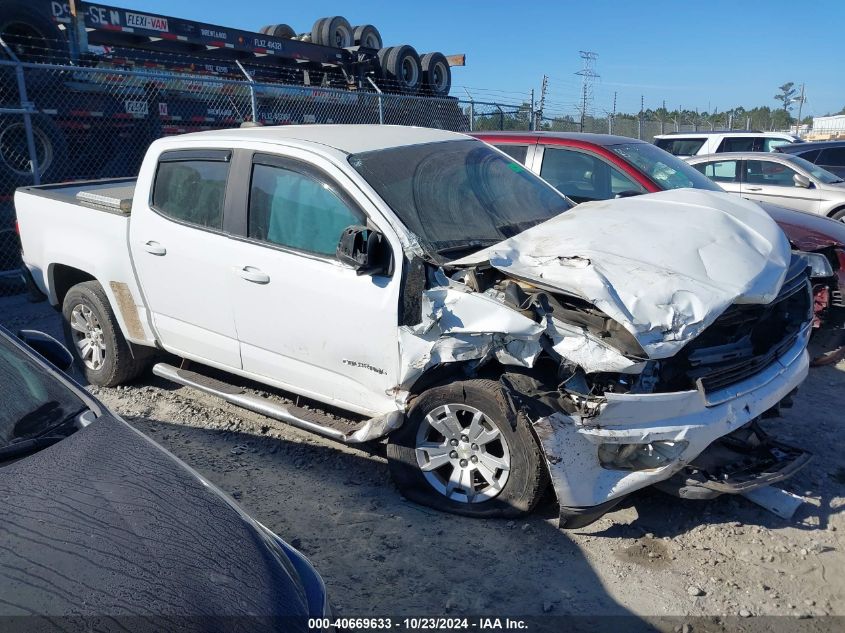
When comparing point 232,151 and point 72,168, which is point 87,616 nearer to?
point 232,151

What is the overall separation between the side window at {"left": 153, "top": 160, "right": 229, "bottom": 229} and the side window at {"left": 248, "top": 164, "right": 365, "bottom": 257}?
31cm

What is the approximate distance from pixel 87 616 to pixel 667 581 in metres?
2.44

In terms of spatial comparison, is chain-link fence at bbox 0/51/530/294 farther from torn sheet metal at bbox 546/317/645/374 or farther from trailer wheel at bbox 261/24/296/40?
torn sheet metal at bbox 546/317/645/374

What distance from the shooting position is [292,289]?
156 inches

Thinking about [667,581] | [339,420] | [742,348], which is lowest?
[667,581]

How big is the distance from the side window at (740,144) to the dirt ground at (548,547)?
10.5 meters

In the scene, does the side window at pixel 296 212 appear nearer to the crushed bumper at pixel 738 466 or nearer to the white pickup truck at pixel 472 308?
the white pickup truck at pixel 472 308

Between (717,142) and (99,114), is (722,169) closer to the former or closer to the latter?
(717,142)

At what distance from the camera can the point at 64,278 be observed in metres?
5.65

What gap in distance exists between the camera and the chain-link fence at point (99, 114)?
329 inches

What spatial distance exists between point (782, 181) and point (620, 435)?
29.2 feet

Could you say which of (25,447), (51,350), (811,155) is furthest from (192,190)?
(811,155)

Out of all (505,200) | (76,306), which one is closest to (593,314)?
(505,200)

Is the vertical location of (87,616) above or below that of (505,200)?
below
